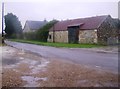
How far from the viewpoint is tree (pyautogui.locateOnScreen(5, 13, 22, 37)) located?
80.6 metres

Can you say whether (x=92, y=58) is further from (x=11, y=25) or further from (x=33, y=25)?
(x=33, y=25)

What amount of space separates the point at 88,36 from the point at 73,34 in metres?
4.91

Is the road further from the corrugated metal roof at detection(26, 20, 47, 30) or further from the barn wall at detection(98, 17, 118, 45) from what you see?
the corrugated metal roof at detection(26, 20, 47, 30)

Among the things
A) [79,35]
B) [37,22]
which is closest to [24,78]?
[79,35]

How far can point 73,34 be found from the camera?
4578cm

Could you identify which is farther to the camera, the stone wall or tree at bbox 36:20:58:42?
tree at bbox 36:20:58:42

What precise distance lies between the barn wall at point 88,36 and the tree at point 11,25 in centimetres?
4222

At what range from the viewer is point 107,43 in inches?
1583

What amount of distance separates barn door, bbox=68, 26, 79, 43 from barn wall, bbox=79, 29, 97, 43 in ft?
4.17

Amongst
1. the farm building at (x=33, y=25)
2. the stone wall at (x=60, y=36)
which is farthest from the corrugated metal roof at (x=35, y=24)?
the stone wall at (x=60, y=36)

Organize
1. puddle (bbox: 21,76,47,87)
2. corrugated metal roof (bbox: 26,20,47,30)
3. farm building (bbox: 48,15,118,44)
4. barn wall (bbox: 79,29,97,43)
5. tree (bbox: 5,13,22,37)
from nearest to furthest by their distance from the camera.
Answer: puddle (bbox: 21,76,47,87)
barn wall (bbox: 79,29,97,43)
farm building (bbox: 48,15,118,44)
tree (bbox: 5,13,22,37)
corrugated metal roof (bbox: 26,20,47,30)

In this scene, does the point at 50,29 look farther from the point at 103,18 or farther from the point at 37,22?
the point at 37,22

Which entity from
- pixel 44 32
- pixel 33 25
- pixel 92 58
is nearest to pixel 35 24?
pixel 33 25

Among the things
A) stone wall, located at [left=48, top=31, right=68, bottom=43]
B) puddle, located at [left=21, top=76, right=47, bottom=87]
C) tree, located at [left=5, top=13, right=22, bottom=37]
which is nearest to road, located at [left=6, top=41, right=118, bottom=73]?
puddle, located at [left=21, top=76, right=47, bottom=87]
